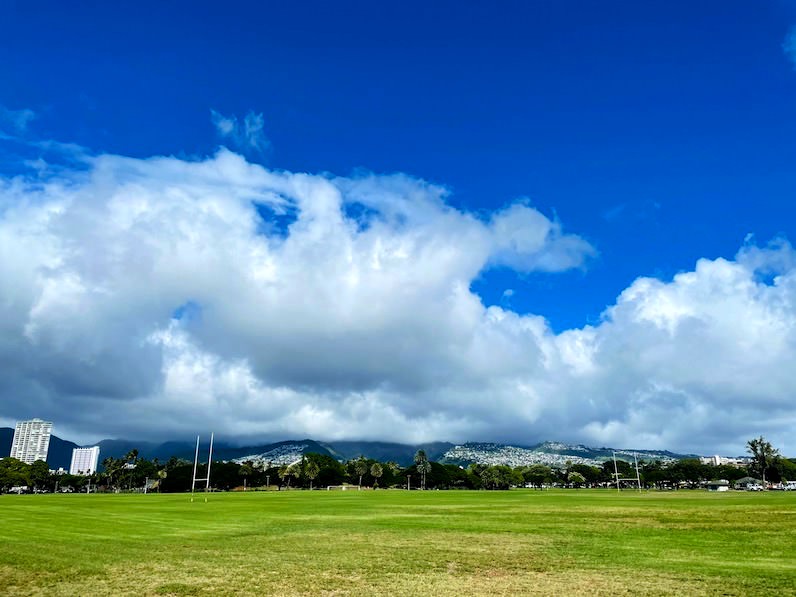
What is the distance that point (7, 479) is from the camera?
182m

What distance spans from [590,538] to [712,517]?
19.8 meters

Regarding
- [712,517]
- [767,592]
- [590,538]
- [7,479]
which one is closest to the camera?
[767,592]

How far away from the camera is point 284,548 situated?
26891 mm

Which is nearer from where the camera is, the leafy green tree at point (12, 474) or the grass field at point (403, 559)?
the grass field at point (403, 559)

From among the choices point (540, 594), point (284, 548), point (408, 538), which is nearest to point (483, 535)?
point (408, 538)

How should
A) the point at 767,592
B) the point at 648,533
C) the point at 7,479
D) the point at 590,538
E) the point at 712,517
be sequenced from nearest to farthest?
the point at 767,592, the point at 590,538, the point at 648,533, the point at 712,517, the point at 7,479

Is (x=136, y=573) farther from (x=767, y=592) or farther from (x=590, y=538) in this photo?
(x=590, y=538)

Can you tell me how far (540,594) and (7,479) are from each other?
8464 inches

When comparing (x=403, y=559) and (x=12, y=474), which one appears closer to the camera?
(x=403, y=559)

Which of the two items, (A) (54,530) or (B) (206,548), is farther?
(A) (54,530)

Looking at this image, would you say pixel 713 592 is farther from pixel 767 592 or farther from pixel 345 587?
pixel 345 587

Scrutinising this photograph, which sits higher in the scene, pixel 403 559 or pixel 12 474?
pixel 403 559

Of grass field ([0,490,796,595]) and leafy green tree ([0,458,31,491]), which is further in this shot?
leafy green tree ([0,458,31,491])

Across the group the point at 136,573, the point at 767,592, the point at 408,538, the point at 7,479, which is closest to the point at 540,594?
the point at 767,592
